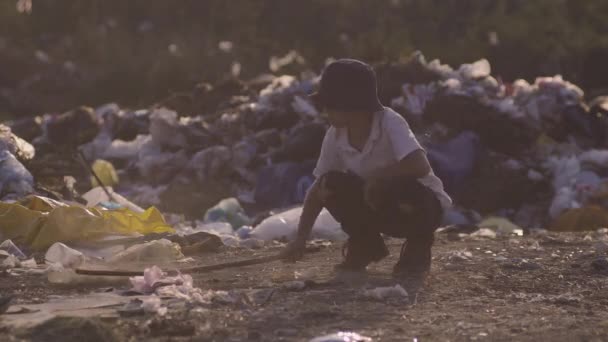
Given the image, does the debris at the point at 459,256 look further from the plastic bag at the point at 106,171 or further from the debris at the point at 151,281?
the plastic bag at the point at 106,171

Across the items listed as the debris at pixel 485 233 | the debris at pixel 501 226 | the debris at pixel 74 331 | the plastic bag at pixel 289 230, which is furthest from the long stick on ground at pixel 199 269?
the debris at pixel 501 226

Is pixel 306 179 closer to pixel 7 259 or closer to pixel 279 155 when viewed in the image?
pixel 279 155

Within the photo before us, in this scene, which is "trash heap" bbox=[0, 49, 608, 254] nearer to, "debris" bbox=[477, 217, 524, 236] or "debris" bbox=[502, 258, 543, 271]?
"debris" bbox=[477, 217, 524, 236]

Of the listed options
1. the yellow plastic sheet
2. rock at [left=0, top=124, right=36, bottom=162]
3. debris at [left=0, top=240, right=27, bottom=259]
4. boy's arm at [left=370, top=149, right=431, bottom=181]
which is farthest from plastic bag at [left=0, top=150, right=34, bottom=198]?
boy's arm at [left=370, top=149, right=431, bottom=181]

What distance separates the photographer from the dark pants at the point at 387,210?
13.6 feet

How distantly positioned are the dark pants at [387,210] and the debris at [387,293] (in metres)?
0.42

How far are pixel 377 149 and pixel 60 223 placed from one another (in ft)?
5.93

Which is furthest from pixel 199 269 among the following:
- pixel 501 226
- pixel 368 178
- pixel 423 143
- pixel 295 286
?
pixel 423 143

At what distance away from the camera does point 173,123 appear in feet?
27.9

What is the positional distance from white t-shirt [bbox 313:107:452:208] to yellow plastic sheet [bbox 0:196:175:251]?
1407 mm

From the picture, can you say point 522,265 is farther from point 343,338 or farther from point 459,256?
point 343,338

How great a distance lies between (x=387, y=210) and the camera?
165 inches

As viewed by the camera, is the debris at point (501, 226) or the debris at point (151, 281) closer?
the debris at point (151, 281)

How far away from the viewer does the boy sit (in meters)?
4.06
